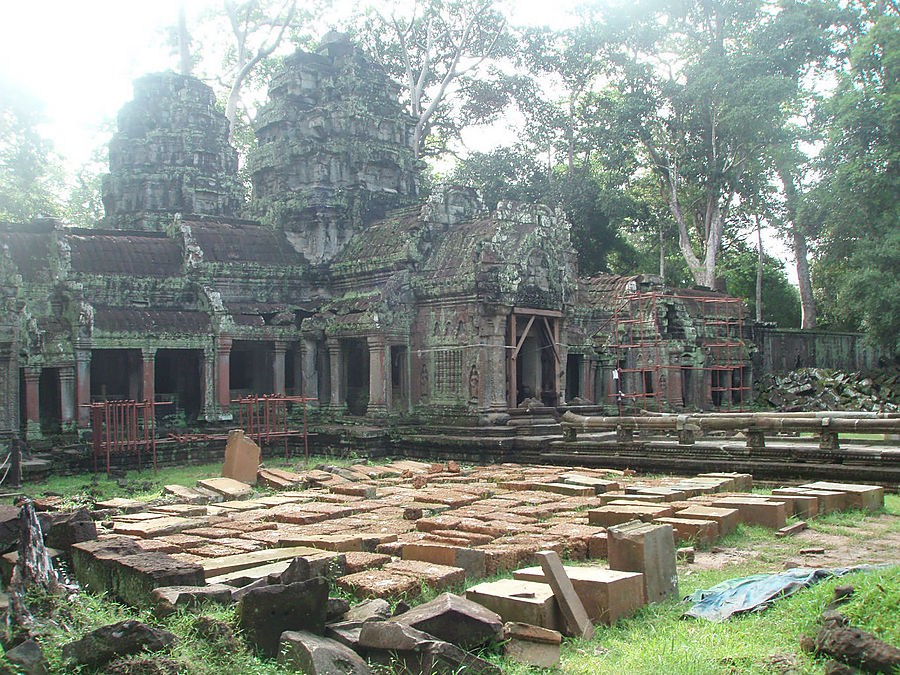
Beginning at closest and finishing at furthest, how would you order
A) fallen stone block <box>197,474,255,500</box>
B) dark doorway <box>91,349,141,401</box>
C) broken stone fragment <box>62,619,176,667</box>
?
broken stone fragment <box>62,619,176,667</box>
fallen stone block <box>197,474,255,500</box>
dark doorway <box>91,349,141,401</box>

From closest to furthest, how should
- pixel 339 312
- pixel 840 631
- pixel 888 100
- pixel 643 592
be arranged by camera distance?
pixel 840 631 → pixel 643 592 → pixel 339 312 → pixel 888 100

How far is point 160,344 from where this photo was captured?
18.5 metres

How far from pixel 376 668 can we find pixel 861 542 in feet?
18.2

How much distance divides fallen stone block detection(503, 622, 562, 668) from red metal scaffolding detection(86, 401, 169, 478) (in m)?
11.4

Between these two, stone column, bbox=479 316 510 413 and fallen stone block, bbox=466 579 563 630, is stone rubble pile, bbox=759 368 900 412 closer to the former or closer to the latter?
stone column, bbox=479 316 510 413

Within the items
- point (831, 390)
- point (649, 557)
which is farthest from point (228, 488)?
point (831, 390)

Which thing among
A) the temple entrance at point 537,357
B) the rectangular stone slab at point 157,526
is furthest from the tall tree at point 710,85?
the rectangular stone slab at point 157,526

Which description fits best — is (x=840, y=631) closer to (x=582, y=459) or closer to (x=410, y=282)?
(x=582, y=459)

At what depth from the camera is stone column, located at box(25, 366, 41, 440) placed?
16391 mm

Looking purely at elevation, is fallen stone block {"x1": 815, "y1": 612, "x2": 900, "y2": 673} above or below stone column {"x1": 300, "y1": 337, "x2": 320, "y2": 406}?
below

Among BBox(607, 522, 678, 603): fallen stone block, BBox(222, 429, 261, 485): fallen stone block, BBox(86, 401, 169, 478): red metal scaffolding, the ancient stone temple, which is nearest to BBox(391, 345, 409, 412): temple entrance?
the ancient stone temple

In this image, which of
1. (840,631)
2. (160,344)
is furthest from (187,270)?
(840,631)

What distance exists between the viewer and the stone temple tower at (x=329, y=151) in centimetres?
2259

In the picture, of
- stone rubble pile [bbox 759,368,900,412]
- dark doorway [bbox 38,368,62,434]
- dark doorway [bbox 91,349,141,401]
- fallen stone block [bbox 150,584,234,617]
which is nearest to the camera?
fallen stone block [bbox 150,584,234,617]
